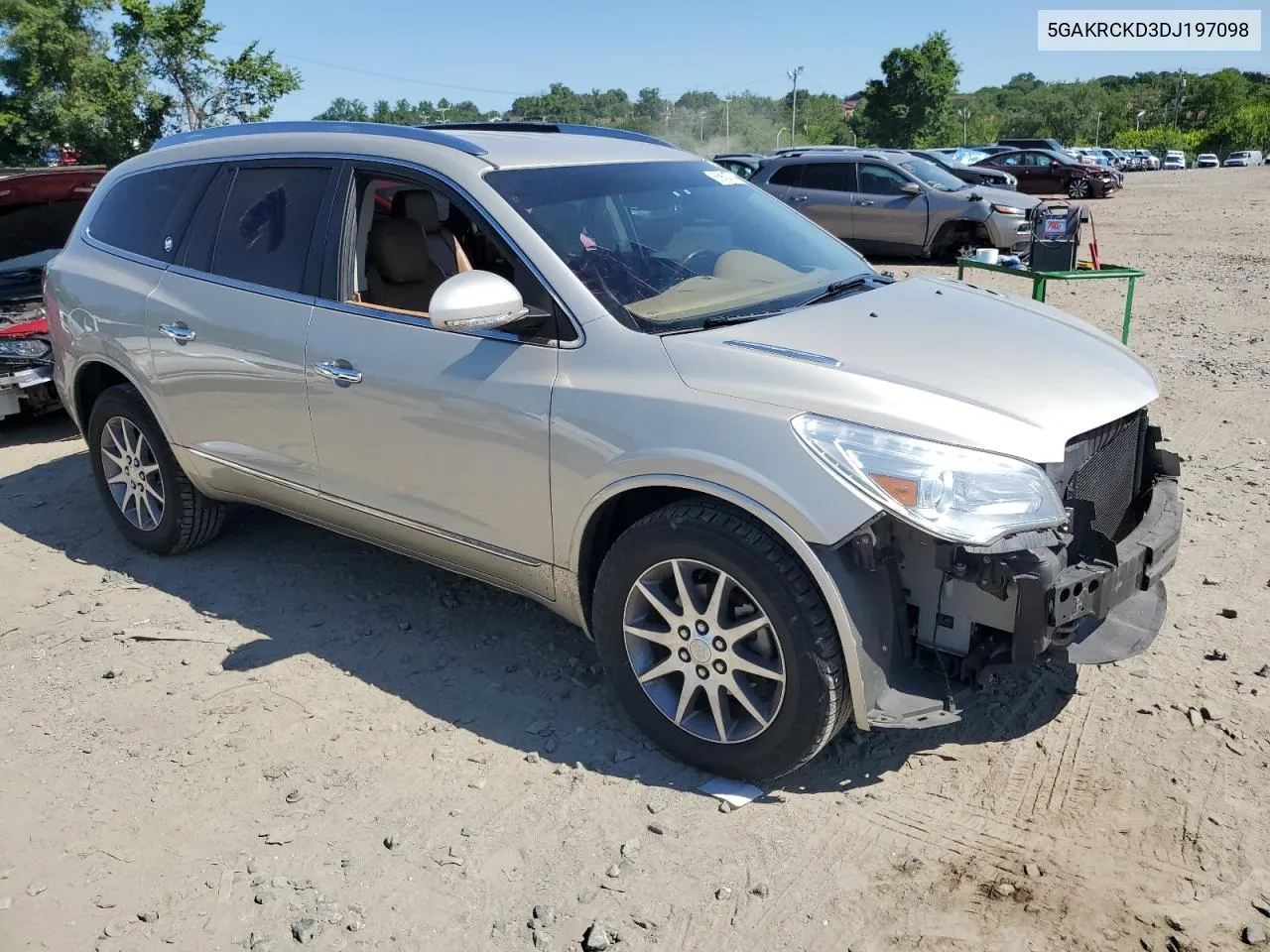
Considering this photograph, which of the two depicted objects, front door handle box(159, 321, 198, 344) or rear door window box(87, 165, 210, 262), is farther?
rear door window box(87, 165, 210, 262)

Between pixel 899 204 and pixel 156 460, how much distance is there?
12.4 metres

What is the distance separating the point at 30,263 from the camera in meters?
7.98

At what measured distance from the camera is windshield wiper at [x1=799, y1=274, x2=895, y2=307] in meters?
3.66

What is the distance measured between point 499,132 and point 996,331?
2.10m

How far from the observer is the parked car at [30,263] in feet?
22.9

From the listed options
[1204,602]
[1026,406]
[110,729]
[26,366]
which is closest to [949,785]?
[1026,406]

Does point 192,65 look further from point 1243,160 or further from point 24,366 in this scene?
point 1243,160

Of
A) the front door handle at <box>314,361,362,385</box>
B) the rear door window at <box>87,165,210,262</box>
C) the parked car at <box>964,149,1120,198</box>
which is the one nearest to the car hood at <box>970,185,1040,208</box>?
the rear door window at <box>87,165,210,262</box>

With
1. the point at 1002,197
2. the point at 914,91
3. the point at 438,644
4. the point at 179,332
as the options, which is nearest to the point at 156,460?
the point at 179,332

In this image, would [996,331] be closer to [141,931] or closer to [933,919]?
[933,919]

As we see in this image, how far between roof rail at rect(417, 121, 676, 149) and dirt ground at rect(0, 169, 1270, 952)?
1.99 m

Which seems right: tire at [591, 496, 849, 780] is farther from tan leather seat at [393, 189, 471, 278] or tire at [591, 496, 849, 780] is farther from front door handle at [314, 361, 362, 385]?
tan leather seat at [393, 189, 471, 278]

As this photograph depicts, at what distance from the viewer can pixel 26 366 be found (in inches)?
275

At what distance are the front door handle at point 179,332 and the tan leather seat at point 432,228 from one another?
3.70 feet
